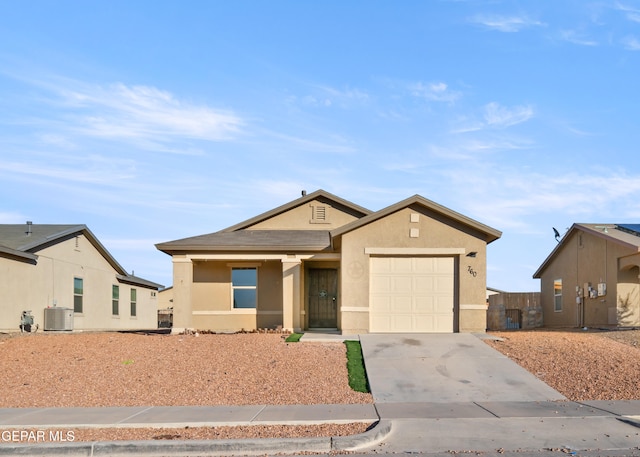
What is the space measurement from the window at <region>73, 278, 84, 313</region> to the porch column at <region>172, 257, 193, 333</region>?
912cm

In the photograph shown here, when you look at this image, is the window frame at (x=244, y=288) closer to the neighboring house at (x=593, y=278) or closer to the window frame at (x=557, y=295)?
the neighboring house at (x=593, y=278)

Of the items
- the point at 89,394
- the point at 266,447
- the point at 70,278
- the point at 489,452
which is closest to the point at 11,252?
Result: the point at 70,278

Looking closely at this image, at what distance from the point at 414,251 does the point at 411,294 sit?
1.29 m

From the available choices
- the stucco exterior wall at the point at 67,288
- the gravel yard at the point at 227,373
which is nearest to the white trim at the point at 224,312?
the gravel yard at the point at 227,373

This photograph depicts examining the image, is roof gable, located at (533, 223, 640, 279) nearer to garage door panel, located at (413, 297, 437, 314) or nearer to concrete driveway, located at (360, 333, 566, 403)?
garage door panel, located at (413, 297, 437, 314)

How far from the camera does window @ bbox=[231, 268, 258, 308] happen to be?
22281mm

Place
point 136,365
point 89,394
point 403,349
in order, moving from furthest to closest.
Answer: point 403,349 < point 136,365 < point 89,394

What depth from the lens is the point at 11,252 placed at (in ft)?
72.9

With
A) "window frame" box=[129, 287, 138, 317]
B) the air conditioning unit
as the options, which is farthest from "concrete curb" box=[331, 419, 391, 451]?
"window frame" box=[129, 287, 138, 317]

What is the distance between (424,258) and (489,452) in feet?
36.3

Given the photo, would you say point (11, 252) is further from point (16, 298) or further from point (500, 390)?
point (500, 390)

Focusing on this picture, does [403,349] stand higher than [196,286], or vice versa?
[196,286]

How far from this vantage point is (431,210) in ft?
63.8

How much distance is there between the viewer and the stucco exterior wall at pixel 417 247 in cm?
1891
